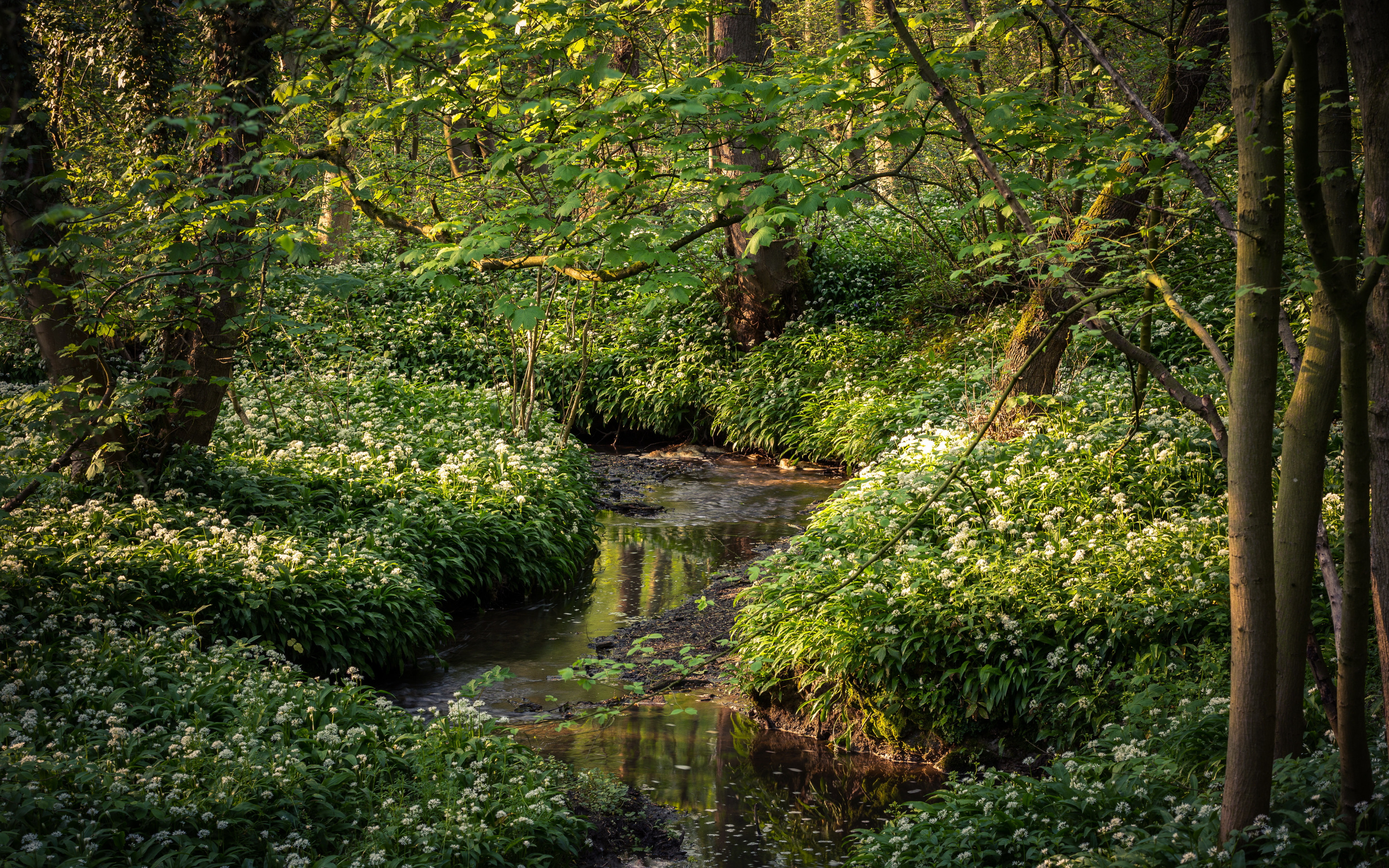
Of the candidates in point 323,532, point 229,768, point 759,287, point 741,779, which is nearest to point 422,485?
point 323,532

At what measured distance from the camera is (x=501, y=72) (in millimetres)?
5129

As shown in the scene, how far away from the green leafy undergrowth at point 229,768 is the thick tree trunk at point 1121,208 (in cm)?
413

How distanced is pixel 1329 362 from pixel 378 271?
1602 cm

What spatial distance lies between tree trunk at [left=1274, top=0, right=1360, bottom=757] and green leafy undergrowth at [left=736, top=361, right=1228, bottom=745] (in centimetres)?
176

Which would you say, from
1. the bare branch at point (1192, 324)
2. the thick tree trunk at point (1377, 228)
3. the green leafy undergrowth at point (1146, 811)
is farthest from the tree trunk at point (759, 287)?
the thick tree trunk at point (1377, 228)

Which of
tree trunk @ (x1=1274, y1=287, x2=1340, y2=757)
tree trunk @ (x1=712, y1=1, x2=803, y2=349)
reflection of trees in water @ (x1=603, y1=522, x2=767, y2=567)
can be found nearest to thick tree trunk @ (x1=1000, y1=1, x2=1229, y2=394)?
tree trunk @ (x1=1274, y1=287, x2=1340, y2=757)

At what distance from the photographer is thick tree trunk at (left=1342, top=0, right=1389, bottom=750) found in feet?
9.84

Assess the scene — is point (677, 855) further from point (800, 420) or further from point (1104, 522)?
point (800, 420)

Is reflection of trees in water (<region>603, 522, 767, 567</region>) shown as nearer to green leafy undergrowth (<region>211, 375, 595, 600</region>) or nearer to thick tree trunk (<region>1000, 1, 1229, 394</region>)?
green leafy undergrowth (<region>211, 375, 595, 600</region>)

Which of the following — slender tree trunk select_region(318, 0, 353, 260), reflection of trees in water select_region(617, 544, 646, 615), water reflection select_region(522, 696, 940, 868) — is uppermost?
slender tree trunk select_region(318, 0, 353, 260)

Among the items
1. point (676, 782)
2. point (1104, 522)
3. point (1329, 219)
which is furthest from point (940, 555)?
point (1329, 219)

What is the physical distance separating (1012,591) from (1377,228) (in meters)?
3.02

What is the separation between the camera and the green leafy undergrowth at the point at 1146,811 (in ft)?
10.2

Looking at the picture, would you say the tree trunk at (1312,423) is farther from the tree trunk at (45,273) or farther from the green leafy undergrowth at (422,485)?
the green leafy undergrowth at (422,485)
